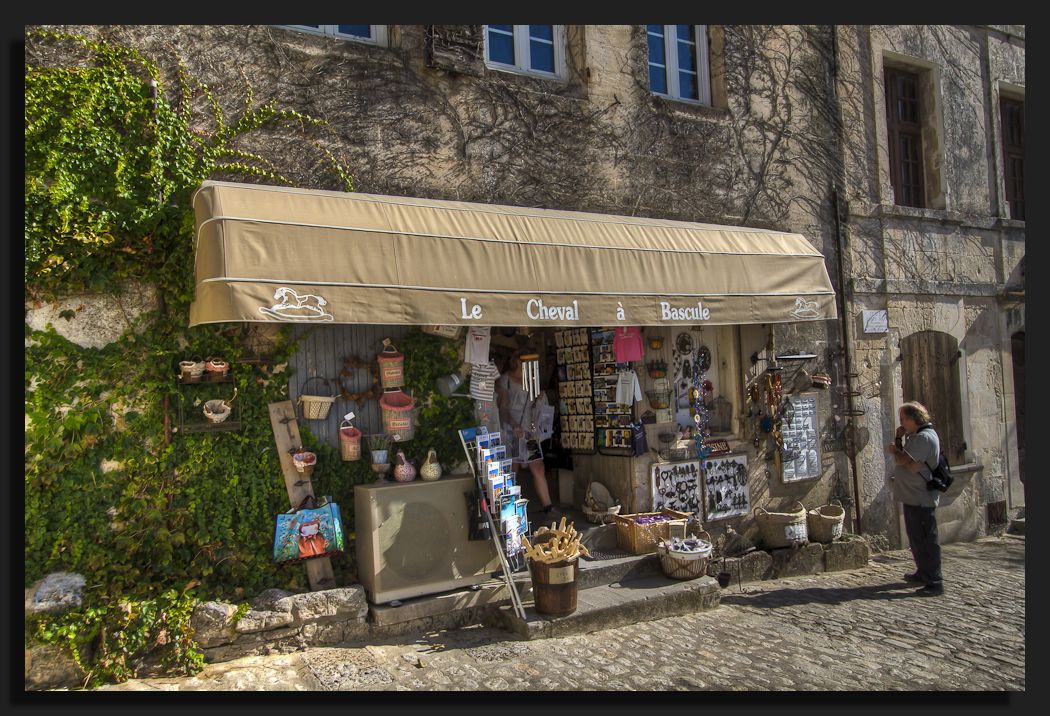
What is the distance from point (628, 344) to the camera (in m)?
7.36

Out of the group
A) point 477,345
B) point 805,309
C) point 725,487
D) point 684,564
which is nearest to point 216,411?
point 477,345

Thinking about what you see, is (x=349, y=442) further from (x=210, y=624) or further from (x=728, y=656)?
(x=728, y=656)

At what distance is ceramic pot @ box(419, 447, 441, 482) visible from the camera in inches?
235

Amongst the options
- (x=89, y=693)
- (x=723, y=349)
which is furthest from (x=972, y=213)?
(x=89, y=693)

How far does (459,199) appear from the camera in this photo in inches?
257

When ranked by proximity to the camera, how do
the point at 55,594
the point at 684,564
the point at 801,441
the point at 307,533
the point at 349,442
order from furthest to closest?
the point at 801,441 < the point at 684,564 < the point at 349,442 < the point at 307,533 < the point at 55,594

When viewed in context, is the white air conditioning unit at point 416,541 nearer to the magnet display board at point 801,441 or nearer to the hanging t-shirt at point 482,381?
the hanging t-shirt at point 482,381

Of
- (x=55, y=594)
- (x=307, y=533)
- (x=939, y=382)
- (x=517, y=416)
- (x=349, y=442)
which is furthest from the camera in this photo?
(x=939, y=382)

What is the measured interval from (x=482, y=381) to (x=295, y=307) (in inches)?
83.3

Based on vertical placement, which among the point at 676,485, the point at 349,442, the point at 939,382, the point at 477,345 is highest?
the point at 477,345

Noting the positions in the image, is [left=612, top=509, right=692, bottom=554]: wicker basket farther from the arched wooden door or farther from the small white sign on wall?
the arched wooden door

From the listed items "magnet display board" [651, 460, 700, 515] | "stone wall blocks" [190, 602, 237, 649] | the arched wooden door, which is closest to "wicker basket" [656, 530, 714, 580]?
"magnet display board" [651, 460, 700, 515]

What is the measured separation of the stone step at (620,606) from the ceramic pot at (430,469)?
1.17 m

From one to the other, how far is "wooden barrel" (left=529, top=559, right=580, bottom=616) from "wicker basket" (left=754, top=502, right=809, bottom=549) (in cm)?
287
